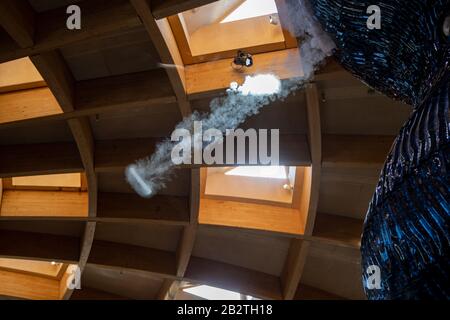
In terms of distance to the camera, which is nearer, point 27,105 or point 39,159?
point 27,105

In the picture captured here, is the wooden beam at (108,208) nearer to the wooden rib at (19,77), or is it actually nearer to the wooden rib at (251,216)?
the wooden rib at (251,216)

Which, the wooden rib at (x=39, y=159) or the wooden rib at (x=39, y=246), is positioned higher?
the wooden rib at (x=39, y=159)

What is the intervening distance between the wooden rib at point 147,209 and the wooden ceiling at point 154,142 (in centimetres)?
3

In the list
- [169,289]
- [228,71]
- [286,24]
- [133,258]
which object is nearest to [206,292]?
[169,289]

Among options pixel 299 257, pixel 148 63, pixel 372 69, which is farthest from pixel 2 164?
pixel 372 69

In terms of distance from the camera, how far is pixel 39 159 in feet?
38.9

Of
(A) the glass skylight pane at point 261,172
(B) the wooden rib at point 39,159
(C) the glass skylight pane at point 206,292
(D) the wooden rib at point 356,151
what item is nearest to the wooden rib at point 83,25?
(B) the wooden rib at point 39,159

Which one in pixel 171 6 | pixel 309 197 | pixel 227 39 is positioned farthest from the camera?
pixel 309 197

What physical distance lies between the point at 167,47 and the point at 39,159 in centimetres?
538

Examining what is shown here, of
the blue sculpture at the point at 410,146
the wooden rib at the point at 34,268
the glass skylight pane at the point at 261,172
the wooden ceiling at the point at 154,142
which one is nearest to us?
the blue sculpture at the point at 410,146

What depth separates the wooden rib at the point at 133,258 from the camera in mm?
14438

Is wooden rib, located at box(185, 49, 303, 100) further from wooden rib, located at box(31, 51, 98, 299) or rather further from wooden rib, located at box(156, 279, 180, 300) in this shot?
wooden rib, located at box(156, 279, 180, 300)

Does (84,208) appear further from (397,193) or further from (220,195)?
(397,193)

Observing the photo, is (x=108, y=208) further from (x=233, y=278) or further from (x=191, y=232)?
(x=233, y=278)
